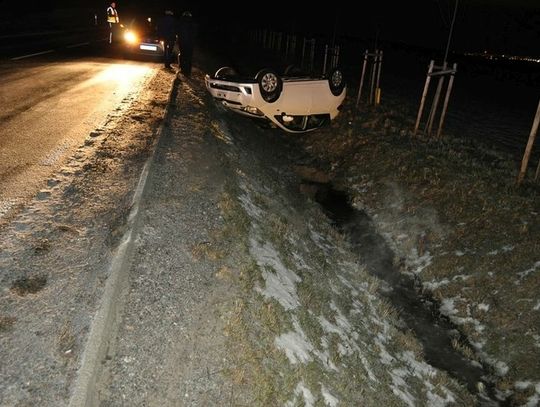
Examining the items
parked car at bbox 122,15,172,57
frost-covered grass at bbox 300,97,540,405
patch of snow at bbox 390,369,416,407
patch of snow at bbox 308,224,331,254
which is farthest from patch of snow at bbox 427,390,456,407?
parked car at bbox 122,15,172,57

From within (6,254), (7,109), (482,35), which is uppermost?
(482,35)

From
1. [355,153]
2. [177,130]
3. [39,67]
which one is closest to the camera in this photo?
[177,130]

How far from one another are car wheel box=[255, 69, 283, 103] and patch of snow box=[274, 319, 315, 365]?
582 cm

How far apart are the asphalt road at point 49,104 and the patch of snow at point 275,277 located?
309 centimetres

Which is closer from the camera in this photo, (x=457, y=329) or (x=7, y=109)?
(x=457, y=329)

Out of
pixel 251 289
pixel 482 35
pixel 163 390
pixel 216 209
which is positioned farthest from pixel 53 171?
pixel 482 35

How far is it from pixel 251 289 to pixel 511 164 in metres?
7.80

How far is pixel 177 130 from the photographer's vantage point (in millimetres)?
8117

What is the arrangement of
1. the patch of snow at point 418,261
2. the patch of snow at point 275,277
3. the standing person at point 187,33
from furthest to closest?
the standing person at point 187,33 < the patch of snow at point 418,261 < the patch of snow at point 275,277

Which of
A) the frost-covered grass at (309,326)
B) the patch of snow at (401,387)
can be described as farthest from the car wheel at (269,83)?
→ the patch of snow at (401,387)

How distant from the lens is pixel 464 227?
23.4 ft

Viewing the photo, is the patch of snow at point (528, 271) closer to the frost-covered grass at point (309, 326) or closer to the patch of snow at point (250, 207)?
the frost-covered grass at point (309, 326)

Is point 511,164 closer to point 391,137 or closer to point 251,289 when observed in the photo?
point 391,137

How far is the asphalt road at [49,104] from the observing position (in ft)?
19.2
